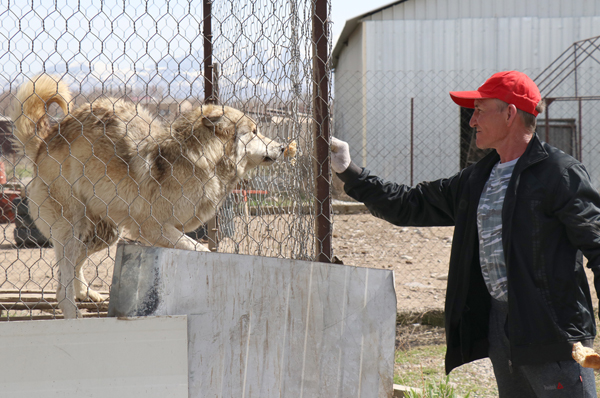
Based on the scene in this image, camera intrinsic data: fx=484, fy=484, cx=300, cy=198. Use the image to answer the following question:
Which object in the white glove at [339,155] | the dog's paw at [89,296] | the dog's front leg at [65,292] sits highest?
the white glove at [339,155]

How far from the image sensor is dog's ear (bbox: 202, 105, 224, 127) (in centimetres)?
312

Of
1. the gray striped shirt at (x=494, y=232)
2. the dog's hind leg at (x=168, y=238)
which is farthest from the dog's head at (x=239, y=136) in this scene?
the gray striped shirt at (x=494, y=232)

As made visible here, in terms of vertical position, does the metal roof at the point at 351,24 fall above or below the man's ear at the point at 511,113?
above

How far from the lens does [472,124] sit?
2113mm

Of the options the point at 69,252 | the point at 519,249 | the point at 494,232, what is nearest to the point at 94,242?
the point at 69,252

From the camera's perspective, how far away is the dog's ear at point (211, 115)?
10.2 feet

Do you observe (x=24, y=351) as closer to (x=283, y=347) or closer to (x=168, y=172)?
(x=283, y=347)

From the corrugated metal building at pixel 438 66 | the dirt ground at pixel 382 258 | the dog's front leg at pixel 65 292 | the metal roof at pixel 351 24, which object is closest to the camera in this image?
the dog's front leg at pixel 65 292

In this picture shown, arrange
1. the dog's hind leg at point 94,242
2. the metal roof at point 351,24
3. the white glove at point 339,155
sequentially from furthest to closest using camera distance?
the metal roof at point 351,24 < the dog's hind leg at point 94,242 < the white glove at point 339,155

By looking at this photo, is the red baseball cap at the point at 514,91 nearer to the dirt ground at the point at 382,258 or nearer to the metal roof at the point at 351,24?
the dirt ground at the point at 382,258

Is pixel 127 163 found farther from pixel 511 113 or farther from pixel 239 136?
pixel 511 113

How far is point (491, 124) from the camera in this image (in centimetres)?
200

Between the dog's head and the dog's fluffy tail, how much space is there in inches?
36.0

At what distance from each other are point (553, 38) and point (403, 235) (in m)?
6.75
